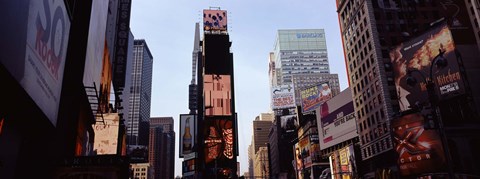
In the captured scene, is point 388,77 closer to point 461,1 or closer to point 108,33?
point 461,1

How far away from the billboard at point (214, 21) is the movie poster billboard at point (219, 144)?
3337 centimetres

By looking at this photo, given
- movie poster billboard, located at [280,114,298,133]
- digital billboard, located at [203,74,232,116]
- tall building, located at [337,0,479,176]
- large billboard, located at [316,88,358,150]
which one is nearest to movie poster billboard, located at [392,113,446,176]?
tall building, located at [337,0,479,176]

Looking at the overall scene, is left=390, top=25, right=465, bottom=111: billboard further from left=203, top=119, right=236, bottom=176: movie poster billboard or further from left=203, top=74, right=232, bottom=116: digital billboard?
left=203, top=74, right=232, bottom=116: digital billboard

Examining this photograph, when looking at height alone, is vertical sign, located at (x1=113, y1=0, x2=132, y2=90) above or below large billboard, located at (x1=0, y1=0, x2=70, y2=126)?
above

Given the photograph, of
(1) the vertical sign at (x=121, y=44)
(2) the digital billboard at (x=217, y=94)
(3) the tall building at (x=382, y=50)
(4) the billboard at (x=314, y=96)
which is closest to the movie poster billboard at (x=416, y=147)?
(3) the tall building at (x=382, y=50)

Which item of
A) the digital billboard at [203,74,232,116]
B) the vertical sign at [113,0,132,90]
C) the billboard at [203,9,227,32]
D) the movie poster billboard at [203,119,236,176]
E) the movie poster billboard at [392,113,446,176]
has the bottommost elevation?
the movie poster billboard at [392,113,446,176]

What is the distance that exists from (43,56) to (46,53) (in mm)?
517

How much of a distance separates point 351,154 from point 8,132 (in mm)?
84610

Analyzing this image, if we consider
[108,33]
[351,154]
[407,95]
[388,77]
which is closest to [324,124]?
[351,154]

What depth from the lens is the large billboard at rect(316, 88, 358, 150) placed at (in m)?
101

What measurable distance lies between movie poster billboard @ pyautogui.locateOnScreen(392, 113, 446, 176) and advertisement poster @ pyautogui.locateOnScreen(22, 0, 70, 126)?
54675 millimetres

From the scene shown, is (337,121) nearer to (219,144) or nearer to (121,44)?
(219,144)

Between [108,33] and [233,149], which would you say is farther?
[233,149]

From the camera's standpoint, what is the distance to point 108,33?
43.0 m
